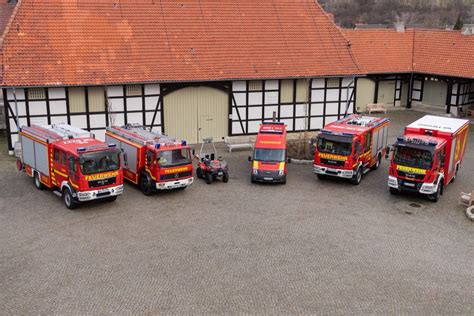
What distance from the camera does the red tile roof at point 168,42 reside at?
26469 millimetres

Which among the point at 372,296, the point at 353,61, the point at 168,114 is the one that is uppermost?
the point at 353,61

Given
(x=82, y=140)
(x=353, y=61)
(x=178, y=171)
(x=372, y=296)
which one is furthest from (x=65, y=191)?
(x=353, y=61)

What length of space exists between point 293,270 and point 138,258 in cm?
455

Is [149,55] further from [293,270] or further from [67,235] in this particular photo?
[293,270]

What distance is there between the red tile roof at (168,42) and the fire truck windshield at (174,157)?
7278 millimetres

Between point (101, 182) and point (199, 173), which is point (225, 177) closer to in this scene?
point (199, 173)

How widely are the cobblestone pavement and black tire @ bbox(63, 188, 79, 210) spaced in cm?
30

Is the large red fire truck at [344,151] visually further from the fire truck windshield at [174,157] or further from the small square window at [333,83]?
the small square window at [333,83]

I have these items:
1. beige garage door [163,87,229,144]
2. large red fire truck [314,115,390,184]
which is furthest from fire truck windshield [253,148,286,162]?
beige garage door [163,87,229,144]

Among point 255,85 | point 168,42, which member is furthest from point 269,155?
point 168,42

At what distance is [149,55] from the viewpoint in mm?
28266

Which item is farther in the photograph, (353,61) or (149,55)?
(353,61)

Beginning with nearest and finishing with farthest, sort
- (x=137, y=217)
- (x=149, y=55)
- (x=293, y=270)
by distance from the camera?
(x=293, y=270) → (x=137, y=217) → (x=149, y=55)

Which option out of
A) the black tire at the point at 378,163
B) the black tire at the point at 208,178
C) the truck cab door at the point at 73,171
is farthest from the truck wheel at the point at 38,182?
the black tire at the point at 378,163
